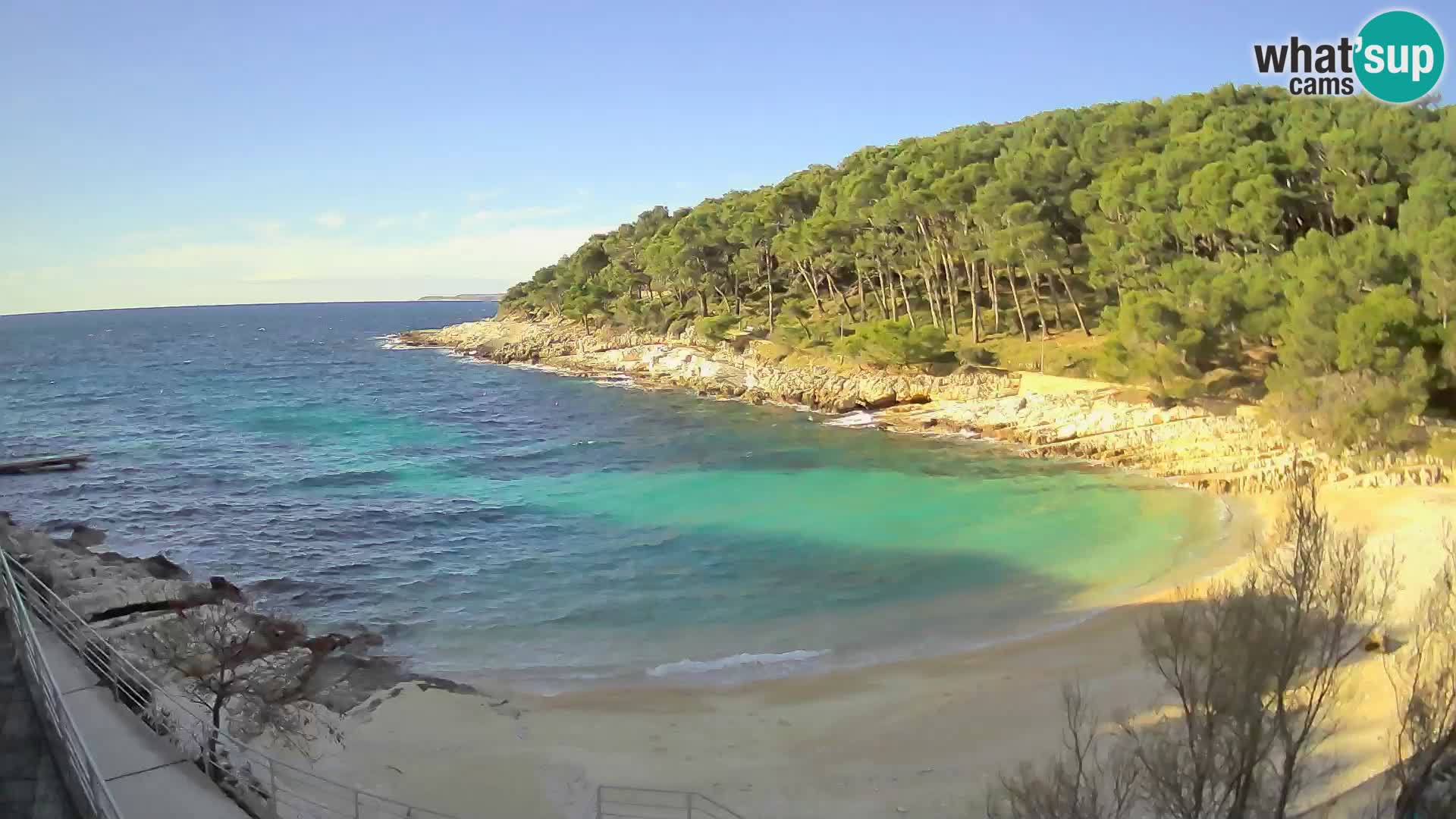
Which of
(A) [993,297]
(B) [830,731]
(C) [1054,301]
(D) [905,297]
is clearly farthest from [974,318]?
(B) [830,731]

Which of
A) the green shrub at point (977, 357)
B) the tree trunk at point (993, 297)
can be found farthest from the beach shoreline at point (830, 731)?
the tree trunk at point (993, 297)

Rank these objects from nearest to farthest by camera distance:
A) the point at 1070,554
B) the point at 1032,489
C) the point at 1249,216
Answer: the point at 1070,554, the point at 1032,489, the point at 1249,216

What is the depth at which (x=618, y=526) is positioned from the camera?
24797 mm

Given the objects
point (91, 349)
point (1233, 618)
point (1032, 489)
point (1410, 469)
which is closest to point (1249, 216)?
point (1410, 469)

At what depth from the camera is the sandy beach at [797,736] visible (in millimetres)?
10734

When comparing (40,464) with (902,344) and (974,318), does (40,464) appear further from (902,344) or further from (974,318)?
(974,318)

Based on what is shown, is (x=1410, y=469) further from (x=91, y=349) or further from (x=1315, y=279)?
(x=91, y=349)

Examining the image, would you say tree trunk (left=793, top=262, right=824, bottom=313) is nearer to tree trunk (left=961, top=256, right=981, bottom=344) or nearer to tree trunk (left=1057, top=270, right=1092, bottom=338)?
tree trunk (left=961, top=256, right=981, bottom=344)

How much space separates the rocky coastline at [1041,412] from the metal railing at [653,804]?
2058cm

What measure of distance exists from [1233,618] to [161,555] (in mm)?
23271

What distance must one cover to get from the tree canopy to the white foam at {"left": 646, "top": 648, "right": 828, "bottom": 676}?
59.8ft

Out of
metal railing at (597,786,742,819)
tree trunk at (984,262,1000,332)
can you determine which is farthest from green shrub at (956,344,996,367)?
metal railing at (597,786,742,819)

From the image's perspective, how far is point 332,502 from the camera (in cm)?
2811

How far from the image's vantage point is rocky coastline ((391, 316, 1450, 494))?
2573 cm
